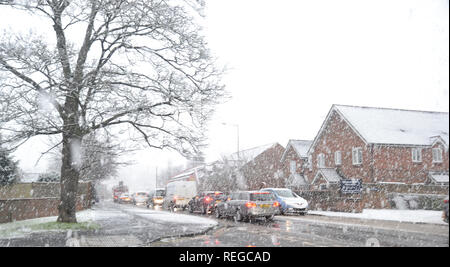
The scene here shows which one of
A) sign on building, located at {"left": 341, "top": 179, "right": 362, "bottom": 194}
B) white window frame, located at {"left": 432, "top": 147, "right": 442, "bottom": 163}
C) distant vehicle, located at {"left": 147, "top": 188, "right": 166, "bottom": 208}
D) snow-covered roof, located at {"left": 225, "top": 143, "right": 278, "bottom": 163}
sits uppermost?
snow-covered roof, located at {"left": 225, "top": 143, "right": 278, "bottom": 163}

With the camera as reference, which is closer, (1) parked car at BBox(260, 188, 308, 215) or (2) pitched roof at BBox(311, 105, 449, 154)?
(2) pitched roof at BBox(311, 105, 449, 154)

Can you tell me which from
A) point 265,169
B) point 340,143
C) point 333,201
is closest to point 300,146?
point 265,169

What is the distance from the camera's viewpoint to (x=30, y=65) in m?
11.1

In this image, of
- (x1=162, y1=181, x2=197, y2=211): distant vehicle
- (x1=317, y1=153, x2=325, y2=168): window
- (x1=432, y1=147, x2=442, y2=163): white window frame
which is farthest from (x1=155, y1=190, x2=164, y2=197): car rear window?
(x1=432, y1=147, x2=442, y2=163): white window frame

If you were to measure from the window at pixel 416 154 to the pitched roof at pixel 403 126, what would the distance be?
107 millimetres

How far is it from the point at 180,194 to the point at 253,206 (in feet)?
46.6

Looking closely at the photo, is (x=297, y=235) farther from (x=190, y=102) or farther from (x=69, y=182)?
(x=69, y=182)

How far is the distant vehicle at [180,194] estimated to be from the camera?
99.1 feet

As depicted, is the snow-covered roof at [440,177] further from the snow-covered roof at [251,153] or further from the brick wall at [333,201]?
the snow-covered roof at [251,153]

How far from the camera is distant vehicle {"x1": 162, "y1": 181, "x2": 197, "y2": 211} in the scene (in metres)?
30.2

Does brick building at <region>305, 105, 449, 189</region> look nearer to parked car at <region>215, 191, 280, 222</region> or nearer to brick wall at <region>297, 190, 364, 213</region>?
parked car at <region>215, 191, 280, 222</region>

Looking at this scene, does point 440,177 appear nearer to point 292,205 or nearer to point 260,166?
point 292,205
